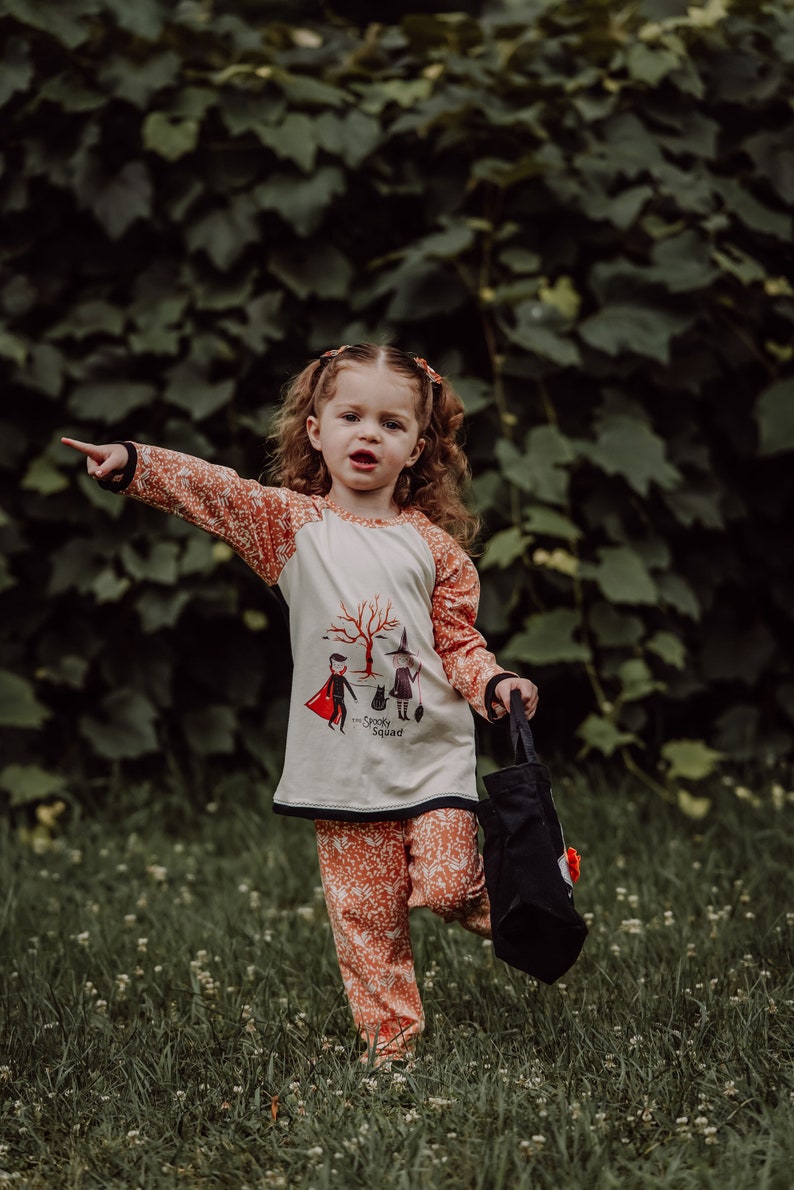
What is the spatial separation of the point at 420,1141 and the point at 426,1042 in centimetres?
42

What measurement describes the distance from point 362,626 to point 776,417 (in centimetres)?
207

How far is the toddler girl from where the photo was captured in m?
2.14

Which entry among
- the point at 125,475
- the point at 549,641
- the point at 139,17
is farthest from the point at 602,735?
the point at 139,17

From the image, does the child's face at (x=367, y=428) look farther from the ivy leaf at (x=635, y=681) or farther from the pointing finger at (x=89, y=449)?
→ the ivy leaf at (x=635, y=681)

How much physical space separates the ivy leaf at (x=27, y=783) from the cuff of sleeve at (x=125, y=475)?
6.00 feet

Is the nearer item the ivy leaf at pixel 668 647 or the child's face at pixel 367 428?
the child's face at pixel 367 428

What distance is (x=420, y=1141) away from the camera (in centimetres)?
175

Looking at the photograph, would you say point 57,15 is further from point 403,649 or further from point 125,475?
point 403,649

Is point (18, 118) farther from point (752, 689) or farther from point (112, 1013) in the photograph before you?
point (752, 689)

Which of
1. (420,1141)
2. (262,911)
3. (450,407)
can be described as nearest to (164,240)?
(450,407)

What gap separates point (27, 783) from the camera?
3684mm

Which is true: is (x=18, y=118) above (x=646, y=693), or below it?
above

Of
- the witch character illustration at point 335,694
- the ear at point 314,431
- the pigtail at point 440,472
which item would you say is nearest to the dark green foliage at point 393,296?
the pigtail at point 440,472

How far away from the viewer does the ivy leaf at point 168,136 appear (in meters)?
3.57
